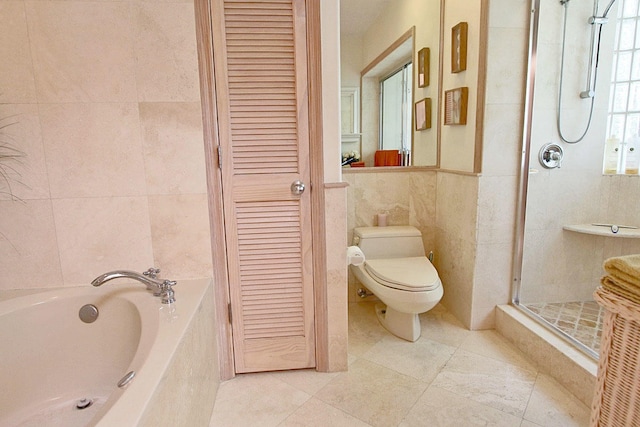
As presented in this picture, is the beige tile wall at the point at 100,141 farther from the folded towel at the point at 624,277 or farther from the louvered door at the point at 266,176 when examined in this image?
the folded towel at the point at 624,277

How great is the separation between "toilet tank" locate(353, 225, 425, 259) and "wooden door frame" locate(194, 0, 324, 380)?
71 cm

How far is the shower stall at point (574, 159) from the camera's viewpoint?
209 cm

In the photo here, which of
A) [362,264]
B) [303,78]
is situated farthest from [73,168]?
[362,264]

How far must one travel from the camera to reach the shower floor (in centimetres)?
190

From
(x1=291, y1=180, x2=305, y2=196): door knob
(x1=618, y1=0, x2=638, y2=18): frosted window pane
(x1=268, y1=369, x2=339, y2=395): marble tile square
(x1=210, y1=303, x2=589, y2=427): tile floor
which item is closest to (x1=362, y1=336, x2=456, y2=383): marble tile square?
(x1=210, y1=303, x2=589, y2=427): tile floor

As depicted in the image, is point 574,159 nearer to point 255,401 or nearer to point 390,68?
point 390,68

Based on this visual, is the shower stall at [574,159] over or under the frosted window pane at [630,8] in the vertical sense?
under

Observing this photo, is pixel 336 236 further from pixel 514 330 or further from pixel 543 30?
pixel 543 30

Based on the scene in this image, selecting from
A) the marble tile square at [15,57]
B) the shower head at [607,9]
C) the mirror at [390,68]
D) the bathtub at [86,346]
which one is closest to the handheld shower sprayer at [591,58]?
the shower head at [607,9]

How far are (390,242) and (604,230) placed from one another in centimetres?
123

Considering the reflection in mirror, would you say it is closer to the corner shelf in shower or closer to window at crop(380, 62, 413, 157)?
window at crop(380, 62, 413, 157)

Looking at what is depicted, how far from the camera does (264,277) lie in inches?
72.1

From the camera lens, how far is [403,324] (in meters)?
2.22

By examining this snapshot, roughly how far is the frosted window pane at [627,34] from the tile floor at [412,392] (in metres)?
1.86
